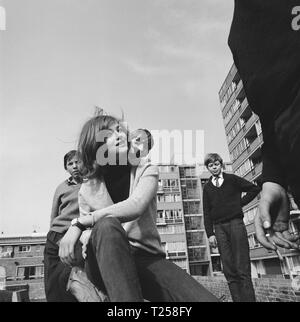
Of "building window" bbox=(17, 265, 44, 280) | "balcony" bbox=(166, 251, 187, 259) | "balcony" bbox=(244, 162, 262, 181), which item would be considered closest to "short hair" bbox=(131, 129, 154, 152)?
"balcony" bbox=(244, 162, 262, 181)

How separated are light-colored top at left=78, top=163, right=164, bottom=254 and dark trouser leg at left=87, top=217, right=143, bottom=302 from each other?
16cm

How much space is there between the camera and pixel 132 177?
1.46 meters

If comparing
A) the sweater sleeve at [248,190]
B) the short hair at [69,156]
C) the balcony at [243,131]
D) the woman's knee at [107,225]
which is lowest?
the woman's knee at [107,225]

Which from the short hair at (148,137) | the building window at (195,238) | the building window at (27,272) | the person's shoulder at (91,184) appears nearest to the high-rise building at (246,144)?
the building window at (195,238)

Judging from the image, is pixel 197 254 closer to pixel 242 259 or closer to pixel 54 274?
pixel 242 259

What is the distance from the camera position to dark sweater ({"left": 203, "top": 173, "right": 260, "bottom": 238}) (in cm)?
278

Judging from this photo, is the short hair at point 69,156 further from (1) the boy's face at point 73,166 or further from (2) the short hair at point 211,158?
(2) the short hair at point 211,158

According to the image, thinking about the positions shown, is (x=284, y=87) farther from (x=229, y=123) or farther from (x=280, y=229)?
(x=229, y=123)

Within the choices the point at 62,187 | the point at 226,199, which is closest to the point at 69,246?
the point at 62,187

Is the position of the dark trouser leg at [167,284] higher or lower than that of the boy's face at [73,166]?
lower

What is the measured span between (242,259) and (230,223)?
37 cm

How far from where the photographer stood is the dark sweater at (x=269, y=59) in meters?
0.65

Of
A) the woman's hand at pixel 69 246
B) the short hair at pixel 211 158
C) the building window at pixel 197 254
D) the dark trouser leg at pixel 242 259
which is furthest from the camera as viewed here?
the building window at pixel 197 254

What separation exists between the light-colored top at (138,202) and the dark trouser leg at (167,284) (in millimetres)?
90
